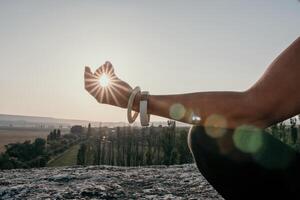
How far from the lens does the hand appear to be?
5.98ft

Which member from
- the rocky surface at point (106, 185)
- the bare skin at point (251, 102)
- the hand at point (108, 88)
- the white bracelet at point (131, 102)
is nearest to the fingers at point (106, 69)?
the hand at point (108, 88)

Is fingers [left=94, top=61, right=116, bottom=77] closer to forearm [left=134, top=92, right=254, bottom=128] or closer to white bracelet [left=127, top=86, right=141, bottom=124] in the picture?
white bracelet [left=127, top=86, right=141, bottom=124]

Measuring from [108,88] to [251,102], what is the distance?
0.70 metres

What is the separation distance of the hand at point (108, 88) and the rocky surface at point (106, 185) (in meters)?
1.70

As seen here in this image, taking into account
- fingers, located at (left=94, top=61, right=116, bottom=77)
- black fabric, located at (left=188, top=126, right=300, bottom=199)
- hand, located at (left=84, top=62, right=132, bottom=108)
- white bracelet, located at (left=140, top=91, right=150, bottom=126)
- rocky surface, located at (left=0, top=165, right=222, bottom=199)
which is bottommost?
rocky surface, located at (left=0, top=165, right=222, bottom=199)

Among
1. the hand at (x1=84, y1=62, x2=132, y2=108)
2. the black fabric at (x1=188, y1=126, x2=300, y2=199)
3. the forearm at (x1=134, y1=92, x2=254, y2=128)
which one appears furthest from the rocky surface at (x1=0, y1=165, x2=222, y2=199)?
the forearm at (x1=134, y1=92, x2=254, y2=128)

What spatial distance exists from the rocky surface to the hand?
1697 mm

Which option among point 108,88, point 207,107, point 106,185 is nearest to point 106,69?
point 108,88

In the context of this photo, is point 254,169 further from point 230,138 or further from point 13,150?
point 13,150

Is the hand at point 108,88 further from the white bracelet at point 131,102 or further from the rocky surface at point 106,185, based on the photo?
the rocky surface at point 106,185

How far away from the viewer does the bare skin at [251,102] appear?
149 centimetres

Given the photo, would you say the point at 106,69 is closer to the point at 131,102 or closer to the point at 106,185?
the point at 131,102

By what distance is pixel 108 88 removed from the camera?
6.02 feet

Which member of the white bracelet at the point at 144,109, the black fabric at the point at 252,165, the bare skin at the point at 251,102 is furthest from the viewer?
the black fabric at the point at 252,165
